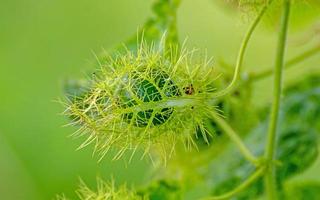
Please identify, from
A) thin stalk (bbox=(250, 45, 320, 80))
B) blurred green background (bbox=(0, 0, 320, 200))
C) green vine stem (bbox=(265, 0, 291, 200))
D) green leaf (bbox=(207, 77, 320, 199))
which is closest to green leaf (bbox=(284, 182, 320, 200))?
green leaf (bbox=(207, 77, 320, 199))

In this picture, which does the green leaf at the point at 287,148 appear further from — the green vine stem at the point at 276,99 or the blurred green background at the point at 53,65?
the blurred green background at the point at 53,65

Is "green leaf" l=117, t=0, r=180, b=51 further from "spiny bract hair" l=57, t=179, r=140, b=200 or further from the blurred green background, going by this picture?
the blurred green background

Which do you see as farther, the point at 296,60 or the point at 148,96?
the point at 296,60

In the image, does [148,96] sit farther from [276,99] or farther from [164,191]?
[164,191]

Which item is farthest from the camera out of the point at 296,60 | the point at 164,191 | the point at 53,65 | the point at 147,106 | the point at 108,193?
the point at 53,65

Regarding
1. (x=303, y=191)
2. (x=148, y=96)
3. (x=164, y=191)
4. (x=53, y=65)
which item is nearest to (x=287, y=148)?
(x=303, y=191)

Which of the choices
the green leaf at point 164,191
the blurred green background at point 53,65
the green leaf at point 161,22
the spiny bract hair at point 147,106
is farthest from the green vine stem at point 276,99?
the blurred green background at point 53,65

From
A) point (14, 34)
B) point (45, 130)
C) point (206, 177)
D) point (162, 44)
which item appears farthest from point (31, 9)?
point (162, 44)
